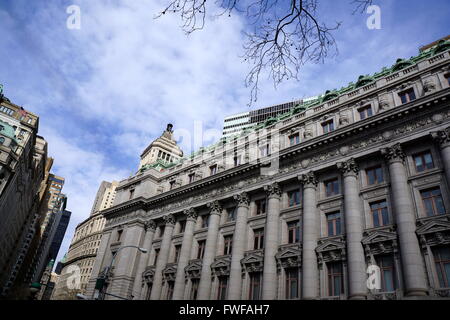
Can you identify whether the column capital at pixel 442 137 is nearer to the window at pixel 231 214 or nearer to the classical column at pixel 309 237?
the classical column at pixel 309 237

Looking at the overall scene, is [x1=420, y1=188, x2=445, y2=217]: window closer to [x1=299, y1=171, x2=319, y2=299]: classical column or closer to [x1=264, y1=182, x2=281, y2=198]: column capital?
[x1=299, y1=171, x2=319, y2=299]: classical column

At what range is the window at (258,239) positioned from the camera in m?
32.7

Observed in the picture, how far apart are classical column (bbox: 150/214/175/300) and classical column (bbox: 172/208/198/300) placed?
10.9 ft

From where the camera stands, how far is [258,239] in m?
33.4

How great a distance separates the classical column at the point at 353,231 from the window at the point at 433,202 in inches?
187

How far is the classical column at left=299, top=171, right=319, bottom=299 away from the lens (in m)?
25.8

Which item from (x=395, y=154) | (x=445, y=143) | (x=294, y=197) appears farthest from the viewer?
(x=294, y=197)

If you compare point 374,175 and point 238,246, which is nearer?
point 374,175

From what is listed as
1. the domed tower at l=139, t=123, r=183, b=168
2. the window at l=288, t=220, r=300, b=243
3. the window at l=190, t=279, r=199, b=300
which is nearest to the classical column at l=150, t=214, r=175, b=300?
the window at l=190, t=279, r=199, b=300

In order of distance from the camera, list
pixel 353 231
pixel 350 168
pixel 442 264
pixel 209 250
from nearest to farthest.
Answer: pixel 442 264 → pixel 353 231 → pixel 350 168 → pixel 209 250

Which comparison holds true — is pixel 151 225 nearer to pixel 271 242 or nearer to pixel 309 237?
pixel 271 242

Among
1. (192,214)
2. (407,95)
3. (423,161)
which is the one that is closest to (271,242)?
(192,214)

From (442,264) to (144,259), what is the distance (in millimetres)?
35240
